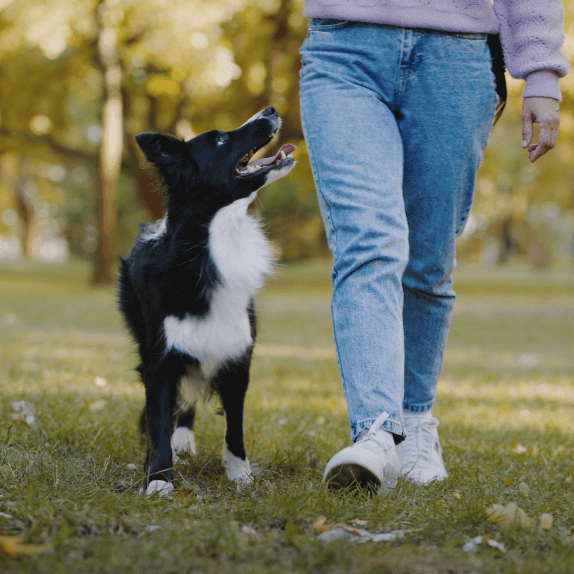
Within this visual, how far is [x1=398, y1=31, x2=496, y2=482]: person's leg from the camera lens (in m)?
2.25

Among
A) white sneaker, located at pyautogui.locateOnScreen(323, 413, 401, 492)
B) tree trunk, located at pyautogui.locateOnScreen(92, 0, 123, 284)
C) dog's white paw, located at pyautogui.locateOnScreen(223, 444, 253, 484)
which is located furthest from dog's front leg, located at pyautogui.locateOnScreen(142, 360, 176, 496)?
tree trunk, located at pyautogui.locateOnScreen(92, 0, 123, 284)

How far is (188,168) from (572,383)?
4.20m

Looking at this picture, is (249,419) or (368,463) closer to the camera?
(368,463)

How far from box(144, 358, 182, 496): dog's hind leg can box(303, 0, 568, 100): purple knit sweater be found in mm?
1336

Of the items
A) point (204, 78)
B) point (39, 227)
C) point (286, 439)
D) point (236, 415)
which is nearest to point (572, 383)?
point (286, 439)

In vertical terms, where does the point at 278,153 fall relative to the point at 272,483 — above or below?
above

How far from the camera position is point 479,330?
9.88 m

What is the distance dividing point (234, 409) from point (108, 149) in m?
12.2

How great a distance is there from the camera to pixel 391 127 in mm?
2264

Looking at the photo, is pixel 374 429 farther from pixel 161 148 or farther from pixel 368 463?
pixel 161 148

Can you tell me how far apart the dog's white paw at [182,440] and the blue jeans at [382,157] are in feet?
2.94

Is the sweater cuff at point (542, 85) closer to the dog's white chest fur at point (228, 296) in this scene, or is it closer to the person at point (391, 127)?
the person at point (391, 127)

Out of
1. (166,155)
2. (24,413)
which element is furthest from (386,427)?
(24,413)

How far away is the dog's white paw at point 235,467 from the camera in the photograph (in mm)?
2387
